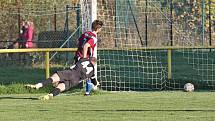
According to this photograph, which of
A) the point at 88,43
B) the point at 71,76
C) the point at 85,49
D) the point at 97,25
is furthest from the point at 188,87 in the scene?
the point at 71,76

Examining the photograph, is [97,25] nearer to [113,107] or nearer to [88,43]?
[88,43]

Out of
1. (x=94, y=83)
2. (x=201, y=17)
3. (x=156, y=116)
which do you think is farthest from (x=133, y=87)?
(x=201, y=17)

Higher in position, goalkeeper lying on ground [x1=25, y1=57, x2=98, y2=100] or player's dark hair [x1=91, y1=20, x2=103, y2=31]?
player's dark hair [x1=91, y1=20, x2=103, y2=31]

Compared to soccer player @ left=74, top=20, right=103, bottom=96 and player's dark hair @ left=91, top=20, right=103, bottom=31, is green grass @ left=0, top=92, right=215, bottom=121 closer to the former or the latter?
soccer player @ left=74, top=20, right=103, bottom=96

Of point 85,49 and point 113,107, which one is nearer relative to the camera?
point 113,107

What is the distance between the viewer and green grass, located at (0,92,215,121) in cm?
1293

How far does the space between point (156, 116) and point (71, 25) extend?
1893 centimetres

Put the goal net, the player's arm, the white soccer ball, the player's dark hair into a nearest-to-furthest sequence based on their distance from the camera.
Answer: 1. the player's arm
2. the player's dark hair
3. the white soccer ball
4. the goal net

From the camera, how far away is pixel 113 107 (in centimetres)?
1487

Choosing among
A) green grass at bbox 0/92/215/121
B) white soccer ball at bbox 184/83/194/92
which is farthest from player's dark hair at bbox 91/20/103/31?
white soccer ball at bbox 184/83/194/92

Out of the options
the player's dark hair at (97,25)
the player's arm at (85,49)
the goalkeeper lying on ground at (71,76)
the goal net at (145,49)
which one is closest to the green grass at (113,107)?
the goalkeeper lying on ground at (71,76)

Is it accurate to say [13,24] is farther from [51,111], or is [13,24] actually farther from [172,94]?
[51,111]

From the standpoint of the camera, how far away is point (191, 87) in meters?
19.4

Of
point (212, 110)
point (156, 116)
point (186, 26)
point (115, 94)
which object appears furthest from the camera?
point (186, 26)
